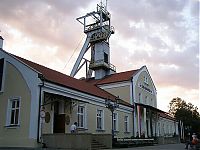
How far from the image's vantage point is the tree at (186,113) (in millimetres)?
66900

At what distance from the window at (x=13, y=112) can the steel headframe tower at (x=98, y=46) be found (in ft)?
81.0

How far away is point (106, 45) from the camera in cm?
4834

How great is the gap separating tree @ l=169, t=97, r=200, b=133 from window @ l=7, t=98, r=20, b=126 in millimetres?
48598

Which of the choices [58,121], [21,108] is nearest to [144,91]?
[58,121]

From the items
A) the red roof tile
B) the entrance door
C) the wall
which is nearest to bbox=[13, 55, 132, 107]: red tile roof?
the red roof tile

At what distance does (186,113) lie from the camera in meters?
69.5

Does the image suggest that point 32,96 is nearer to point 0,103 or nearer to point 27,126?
point 27,126

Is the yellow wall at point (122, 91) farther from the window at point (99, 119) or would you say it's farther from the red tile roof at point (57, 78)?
the window at point (99, 119)

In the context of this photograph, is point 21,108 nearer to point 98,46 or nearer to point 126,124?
point 126,124

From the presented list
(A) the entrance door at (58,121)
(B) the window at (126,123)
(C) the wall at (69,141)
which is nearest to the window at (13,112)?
(C) the wall at (69,141)

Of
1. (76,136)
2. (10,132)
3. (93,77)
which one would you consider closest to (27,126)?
(10,132)

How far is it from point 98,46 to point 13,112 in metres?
28.3

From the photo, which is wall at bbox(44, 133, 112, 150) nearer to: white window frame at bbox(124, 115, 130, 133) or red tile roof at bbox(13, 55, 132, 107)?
red tile roof at bbox(13, 55, 132, 107)

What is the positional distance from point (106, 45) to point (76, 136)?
30904 millimetres
